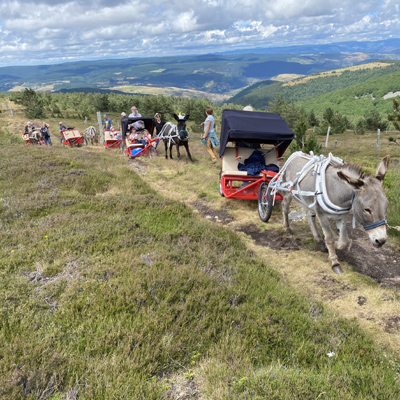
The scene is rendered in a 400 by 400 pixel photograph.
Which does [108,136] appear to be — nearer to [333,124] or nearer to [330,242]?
[330,242]

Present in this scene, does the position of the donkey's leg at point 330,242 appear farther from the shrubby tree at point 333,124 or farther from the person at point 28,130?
the shrubby tree at point 333,124

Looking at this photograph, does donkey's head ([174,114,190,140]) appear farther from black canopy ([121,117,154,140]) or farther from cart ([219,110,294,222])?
cart ([219,110,294,222])

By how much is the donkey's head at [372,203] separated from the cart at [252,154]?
3143 mm

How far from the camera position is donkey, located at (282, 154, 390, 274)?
13.2ft

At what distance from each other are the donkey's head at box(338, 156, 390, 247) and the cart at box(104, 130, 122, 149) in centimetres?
1845

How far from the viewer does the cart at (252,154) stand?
26.3ft

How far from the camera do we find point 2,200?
7094 mm

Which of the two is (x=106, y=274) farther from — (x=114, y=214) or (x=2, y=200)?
(x=2, y=200)

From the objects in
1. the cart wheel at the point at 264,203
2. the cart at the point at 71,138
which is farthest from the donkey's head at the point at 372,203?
the cart at the point at 71,138

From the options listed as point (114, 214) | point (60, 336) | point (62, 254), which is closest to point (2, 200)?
point (114, 214)

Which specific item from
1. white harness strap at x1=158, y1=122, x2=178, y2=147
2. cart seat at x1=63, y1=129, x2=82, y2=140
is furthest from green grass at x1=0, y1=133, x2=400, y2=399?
cart seat at x1=63, y1=129, x2=82, y2=140

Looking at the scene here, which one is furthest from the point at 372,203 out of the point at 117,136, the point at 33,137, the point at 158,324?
the point at 33,137

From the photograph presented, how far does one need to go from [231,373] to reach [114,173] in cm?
964

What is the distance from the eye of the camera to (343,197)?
185 inches
